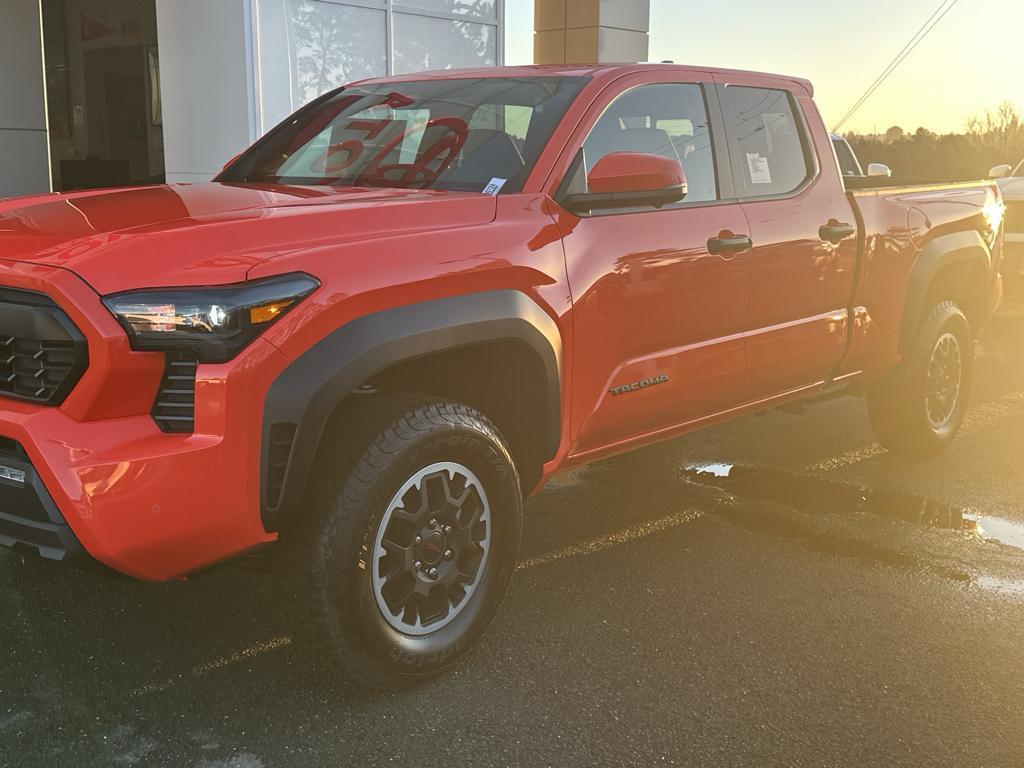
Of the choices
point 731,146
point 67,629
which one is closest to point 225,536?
point 67,629

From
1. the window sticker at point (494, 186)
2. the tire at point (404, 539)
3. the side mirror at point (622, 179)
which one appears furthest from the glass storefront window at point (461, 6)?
the tire at point (404, 539)

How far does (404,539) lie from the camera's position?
319cm

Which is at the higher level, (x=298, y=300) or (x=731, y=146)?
(x=731, y=146)

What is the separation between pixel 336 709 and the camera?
3148 millimetres

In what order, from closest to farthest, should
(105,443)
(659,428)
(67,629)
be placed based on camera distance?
(105,443) → (67,629) → (659,428)

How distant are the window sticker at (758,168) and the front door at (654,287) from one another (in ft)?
0.84

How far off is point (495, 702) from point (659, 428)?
4.30ft

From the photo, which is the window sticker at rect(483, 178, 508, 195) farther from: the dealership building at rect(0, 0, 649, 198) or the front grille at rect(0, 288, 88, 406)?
the dealership building at rect(0, 0, 649, 198)

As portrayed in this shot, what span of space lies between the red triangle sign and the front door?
46.0 ft

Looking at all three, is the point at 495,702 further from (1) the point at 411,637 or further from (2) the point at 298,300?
(2) the point at 298,300

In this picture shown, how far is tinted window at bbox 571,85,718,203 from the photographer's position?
12.9 ft

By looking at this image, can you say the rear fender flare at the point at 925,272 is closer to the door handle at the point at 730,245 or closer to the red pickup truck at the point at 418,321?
the red pickup truck at the point at 418,321

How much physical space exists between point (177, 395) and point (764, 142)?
2.95 m

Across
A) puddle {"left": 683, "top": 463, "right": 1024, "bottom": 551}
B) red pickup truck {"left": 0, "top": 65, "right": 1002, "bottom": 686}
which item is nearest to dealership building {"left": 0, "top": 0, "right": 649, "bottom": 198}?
red pickup truck {"left": 0, "top": 65, "right": 1002, "bottom": 686}
